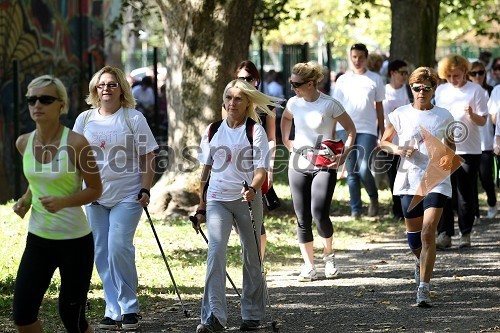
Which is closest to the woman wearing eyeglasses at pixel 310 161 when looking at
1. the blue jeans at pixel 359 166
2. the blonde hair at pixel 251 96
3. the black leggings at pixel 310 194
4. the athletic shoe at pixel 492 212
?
the black leggings at pixel 310 194

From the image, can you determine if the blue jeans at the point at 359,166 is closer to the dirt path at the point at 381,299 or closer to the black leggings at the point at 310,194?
the dirt path at the point at 381,299

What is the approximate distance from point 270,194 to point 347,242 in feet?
12.5

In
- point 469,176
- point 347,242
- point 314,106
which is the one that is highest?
point 314,106

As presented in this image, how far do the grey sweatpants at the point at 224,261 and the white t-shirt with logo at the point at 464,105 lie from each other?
16.5 feet

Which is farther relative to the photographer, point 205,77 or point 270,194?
point 205,77

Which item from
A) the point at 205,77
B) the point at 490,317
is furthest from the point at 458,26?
the point at 490,317

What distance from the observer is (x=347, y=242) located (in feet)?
45.1

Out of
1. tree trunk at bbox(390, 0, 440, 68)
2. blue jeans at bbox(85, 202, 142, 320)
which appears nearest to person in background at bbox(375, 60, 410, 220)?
tree trunk at bbox(390, 0, 440, 68)

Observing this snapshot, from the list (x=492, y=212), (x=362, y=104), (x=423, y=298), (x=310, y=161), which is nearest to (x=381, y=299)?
(x=423, y=298)

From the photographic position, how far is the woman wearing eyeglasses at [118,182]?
333 inches

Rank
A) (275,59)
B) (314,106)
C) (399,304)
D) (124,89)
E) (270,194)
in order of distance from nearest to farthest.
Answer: (124,89)
(399,304)
(270,194)
(314,106)
(275,59)

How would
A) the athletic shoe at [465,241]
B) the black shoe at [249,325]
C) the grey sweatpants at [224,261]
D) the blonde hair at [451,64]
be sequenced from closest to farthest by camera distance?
the grey sweatpants at [224,261] → the black shoe at [249,325] → the blonde hair at [451,64] → the athletic shoe at [465,241]

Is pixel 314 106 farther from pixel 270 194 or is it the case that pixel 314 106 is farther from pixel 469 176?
pixel 469 176

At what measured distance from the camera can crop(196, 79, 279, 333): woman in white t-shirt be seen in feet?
27.8
